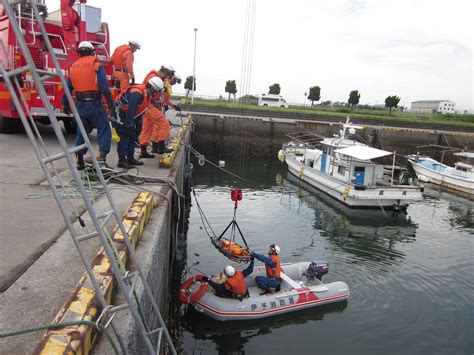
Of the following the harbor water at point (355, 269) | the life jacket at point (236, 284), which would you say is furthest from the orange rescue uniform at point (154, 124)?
the harbor water at point (355, 269)

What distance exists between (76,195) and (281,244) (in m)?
8.28

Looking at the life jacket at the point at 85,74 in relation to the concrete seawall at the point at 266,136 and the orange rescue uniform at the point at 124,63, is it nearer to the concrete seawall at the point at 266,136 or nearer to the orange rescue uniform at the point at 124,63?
the orange rescue uniform at the point at 124,63

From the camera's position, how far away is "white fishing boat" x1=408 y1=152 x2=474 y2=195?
Result: 22.6 m

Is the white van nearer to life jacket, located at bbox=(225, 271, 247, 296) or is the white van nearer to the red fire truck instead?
the red fire truck

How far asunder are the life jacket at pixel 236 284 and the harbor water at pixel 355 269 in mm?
691

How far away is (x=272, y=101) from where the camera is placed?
53.0 m

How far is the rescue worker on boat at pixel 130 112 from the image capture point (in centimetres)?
665

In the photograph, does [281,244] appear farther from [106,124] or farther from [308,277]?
[106,124]

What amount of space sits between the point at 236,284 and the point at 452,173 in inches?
821

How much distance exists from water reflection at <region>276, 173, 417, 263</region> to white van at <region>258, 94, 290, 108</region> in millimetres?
34463

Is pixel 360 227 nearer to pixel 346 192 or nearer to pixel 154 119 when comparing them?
pixel 346 192

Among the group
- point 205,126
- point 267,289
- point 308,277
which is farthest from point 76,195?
point 205,126

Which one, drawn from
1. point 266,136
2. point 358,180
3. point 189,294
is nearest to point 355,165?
point 358,180

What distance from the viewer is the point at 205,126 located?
3012cm
